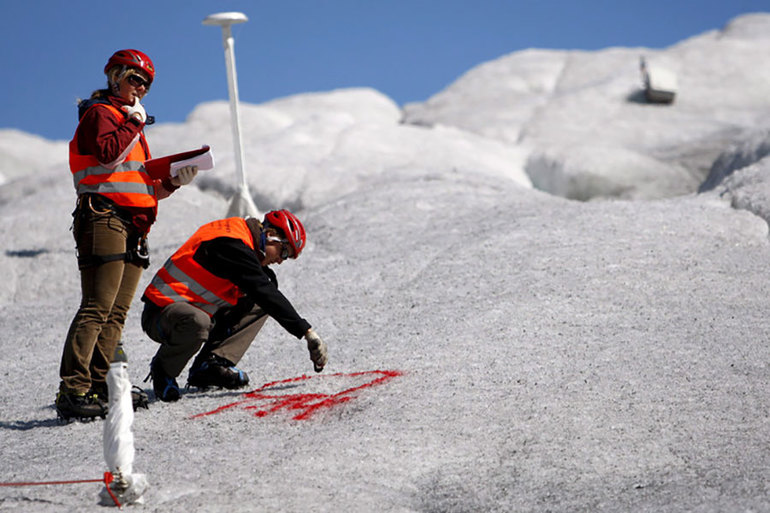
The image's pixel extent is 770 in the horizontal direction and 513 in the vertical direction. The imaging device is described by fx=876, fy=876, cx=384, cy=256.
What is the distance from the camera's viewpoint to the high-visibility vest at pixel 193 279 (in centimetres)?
565

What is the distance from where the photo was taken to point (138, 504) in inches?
157

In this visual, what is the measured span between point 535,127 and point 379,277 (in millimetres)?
15922

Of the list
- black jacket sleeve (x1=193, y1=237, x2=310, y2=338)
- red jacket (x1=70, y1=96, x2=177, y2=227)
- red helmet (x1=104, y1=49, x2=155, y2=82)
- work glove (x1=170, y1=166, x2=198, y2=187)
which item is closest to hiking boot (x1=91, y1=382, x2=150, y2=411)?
black jacket sleeve (x1=193, y1=237, x2=310, y2=338)

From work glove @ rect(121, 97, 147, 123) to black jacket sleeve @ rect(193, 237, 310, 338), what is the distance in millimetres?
869

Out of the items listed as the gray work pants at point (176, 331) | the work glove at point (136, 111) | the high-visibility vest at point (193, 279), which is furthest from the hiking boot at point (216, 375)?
the work glove at point (136, 111)

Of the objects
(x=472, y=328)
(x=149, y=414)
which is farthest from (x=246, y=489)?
(x=472, y=328)

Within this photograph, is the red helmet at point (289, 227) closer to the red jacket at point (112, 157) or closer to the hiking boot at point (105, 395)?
the red jacket at point (112, 157)

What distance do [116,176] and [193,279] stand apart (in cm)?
83

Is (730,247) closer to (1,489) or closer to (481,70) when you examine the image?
(1,489)

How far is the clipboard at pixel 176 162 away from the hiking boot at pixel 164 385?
1298mm

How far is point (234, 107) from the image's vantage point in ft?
41.5

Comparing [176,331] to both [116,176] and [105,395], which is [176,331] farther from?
[116,176]

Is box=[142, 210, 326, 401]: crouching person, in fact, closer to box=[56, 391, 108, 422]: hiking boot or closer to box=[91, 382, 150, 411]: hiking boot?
box=[91, 382, 150, 411]: hiking boot

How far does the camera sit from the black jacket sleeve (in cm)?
540
